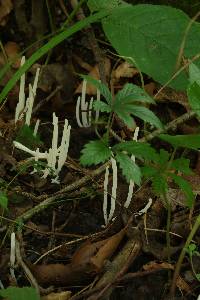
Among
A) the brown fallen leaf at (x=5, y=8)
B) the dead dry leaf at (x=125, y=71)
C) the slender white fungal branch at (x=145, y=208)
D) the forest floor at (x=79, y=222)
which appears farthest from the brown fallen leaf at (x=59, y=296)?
the brown fallen leaf at (x=5, y=8)

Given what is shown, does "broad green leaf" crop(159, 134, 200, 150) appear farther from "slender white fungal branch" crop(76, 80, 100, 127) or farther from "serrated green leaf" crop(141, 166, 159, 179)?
"slender white fungal branch" crop(76, 80, 100, 127)

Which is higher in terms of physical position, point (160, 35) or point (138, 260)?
point (160, 35)

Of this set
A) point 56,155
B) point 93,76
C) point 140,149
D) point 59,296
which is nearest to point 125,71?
point 93,76

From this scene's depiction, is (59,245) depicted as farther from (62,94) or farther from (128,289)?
(62,94)

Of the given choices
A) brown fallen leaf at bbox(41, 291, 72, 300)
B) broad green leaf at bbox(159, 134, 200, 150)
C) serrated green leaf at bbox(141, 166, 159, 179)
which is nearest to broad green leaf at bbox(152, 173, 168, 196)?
serrated green leaf at bbox(141, 166, 159, 179)

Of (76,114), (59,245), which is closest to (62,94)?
(76,114)

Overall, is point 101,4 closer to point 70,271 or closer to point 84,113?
point 84,113
